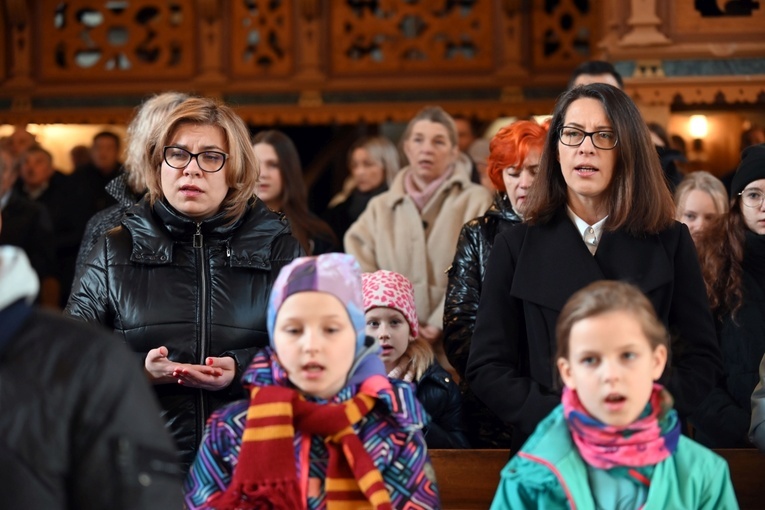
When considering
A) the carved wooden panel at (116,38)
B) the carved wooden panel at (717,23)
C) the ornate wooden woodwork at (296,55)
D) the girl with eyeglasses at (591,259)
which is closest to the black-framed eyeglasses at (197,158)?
the girl with eyeglasses at (591,259)

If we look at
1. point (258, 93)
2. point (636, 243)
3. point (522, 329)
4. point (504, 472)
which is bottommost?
point (504, 472)

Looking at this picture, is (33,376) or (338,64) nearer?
(33,376)

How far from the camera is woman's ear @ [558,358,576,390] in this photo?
3003 mm

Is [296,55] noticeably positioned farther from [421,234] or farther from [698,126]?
[421,234]

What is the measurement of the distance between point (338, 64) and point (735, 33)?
11.0ft

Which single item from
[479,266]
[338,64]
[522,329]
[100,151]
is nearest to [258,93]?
[338,64]

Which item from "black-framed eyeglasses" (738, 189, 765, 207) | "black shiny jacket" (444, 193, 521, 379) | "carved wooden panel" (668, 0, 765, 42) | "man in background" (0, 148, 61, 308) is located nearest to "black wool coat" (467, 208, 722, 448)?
"black shiny jacket" (444, 193, 521, 379)

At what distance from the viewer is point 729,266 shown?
4.61 metres

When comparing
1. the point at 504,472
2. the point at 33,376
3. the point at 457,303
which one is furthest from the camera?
the point at 457,303

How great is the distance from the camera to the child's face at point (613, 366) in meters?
2.92

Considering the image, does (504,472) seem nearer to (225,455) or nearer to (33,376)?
(225,455)

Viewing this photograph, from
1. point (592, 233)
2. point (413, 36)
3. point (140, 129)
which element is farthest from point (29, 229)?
point (592, 233)

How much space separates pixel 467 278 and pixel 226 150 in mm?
1050

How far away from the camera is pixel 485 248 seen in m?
4.56
